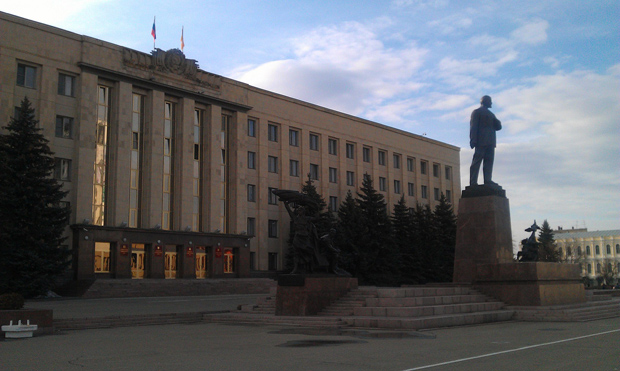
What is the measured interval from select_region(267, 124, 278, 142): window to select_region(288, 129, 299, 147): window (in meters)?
1.47

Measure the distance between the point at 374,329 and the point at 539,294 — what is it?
7.41 metres

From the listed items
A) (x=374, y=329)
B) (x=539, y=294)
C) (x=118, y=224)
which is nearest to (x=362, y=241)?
(x=118, y=224)

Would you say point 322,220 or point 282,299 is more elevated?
point 322,220

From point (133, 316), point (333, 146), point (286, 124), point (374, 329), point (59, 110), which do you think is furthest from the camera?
point (333, 146)

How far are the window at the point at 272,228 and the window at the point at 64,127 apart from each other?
18.7 metres

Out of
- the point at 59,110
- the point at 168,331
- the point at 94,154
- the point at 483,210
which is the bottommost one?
the point at 168,331

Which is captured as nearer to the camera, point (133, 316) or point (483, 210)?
point (133, 316)

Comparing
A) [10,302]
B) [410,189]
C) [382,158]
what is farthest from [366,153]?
[10,302]

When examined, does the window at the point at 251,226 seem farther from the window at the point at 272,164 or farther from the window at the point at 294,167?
the window at the point at 294,167

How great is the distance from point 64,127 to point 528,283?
29.7m

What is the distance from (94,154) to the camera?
125 feet

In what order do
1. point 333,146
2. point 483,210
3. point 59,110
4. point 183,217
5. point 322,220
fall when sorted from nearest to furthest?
point 483,210 → point 59,110 → point 183,217 → point 322,220 → point 333,146

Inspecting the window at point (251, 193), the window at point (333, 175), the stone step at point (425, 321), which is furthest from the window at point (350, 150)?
the stone step at point (425, 321)

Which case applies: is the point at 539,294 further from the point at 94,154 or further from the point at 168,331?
the point at 94,154
